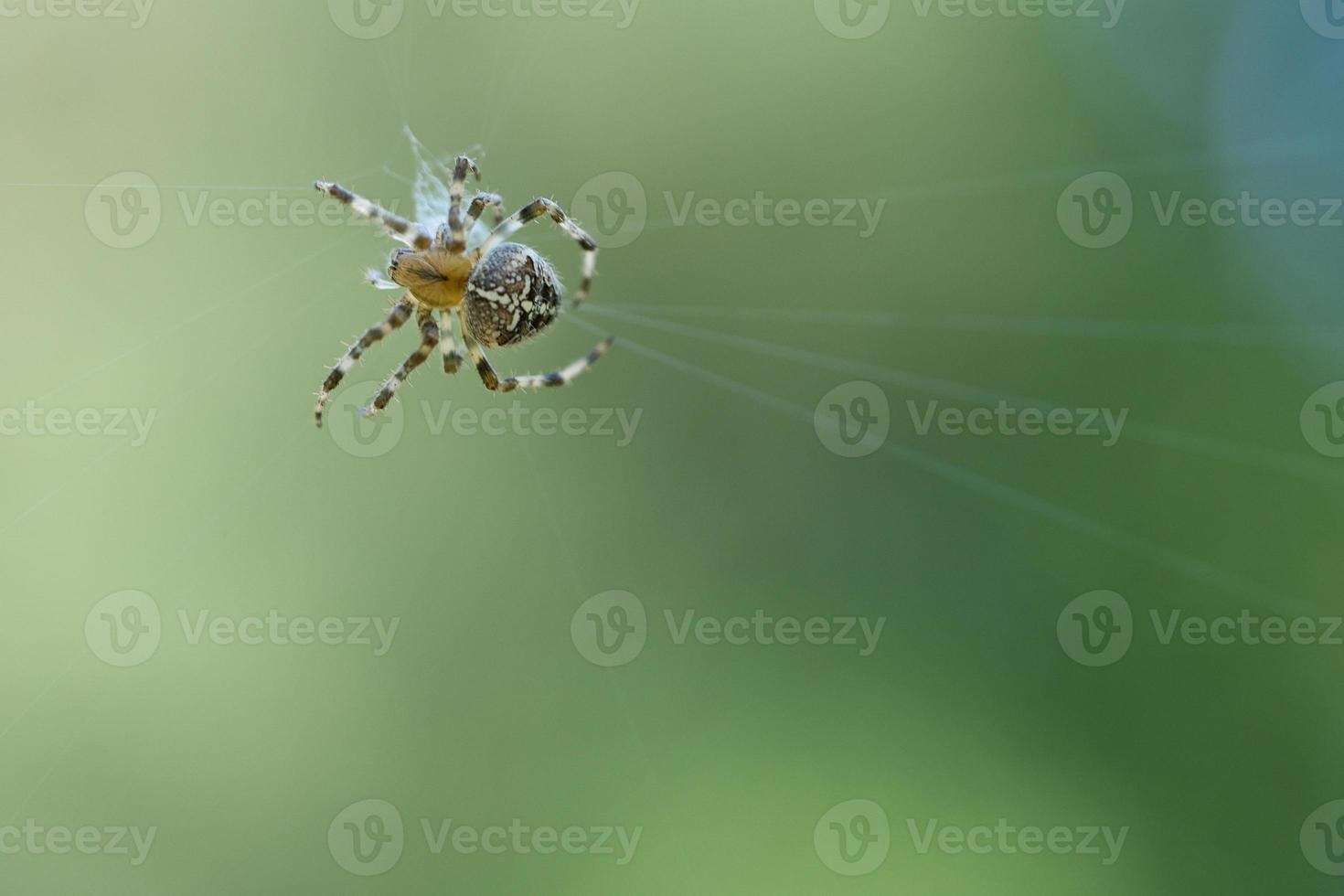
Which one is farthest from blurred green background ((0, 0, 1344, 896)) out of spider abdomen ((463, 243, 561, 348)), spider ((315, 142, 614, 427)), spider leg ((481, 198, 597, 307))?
spider abdomen ((463, 243, 561, 348))

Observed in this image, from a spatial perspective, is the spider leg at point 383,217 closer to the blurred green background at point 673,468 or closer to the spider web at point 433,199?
the spider web at point 433,199

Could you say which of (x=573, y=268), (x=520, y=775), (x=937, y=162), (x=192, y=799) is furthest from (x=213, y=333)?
(x=937, y=162)

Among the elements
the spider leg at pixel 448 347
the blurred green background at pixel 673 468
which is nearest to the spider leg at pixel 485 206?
the spider leg at pixel 448 347

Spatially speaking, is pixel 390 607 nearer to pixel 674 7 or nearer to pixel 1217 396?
pixel 674 7

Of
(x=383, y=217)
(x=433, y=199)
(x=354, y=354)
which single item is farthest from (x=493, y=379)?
(x=433, y=199)

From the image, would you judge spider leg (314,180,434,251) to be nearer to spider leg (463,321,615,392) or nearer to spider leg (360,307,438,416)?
spider leg (360,307,438,416)

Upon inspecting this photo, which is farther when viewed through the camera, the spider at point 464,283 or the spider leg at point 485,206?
the spider leg at point 485,206
